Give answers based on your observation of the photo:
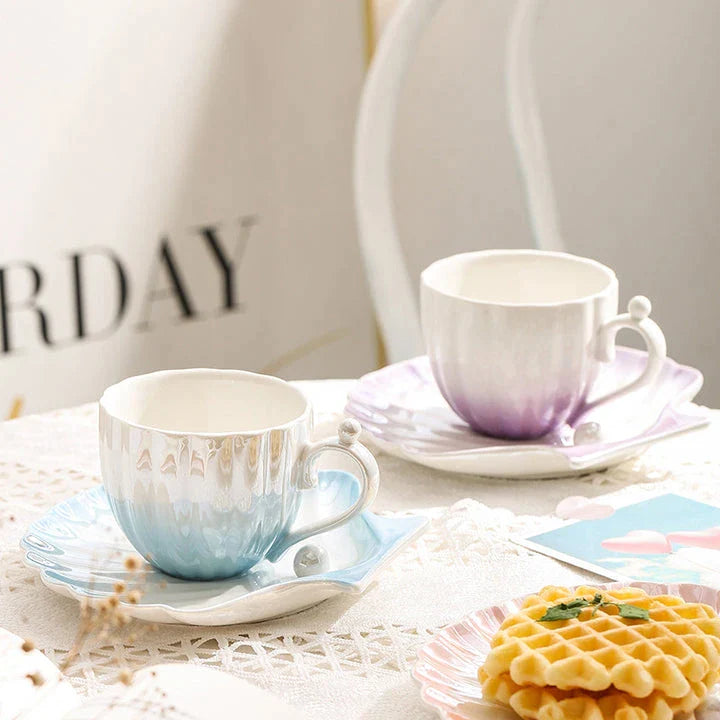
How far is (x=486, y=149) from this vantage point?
203cm

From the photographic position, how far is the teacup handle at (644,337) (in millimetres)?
880

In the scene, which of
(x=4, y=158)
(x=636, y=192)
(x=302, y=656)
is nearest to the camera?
(x=302, y=656)

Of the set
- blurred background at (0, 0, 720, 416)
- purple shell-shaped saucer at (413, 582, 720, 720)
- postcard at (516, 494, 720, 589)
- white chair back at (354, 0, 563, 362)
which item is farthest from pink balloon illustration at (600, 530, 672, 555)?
blurred background at (0, 0, 720, 416)

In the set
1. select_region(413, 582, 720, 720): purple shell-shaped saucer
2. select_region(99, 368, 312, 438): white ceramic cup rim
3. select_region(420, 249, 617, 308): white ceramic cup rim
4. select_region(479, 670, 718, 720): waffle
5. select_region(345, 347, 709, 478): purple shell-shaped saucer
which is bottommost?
select_region(345, 347, 709, 478): purple shell-shaped saucer

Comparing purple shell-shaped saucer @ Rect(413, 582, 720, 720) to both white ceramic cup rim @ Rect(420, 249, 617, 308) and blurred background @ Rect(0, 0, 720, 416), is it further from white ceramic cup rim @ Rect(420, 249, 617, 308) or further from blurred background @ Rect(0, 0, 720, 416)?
blurred background @ Rect(0, 0, 720, 416)

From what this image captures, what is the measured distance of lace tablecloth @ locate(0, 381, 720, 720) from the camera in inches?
24.5

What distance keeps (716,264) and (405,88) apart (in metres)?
0.58

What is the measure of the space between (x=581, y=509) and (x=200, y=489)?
11.2 inches

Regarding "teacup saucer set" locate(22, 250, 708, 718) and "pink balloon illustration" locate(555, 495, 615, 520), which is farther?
"pink balloon illustration" locate(555, 495, 615, 520)

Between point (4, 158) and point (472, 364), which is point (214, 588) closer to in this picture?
point (472, 364)

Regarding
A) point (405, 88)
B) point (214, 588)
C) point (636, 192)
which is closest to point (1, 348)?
point (405, 88)

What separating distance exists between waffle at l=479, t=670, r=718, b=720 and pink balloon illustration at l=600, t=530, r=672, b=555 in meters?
0.22

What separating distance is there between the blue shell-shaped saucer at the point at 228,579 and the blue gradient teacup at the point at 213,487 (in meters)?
0.01

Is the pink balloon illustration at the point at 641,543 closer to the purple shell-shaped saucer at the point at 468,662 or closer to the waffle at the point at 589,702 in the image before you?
the purple shell-shaped saucer at the point at 468,662
